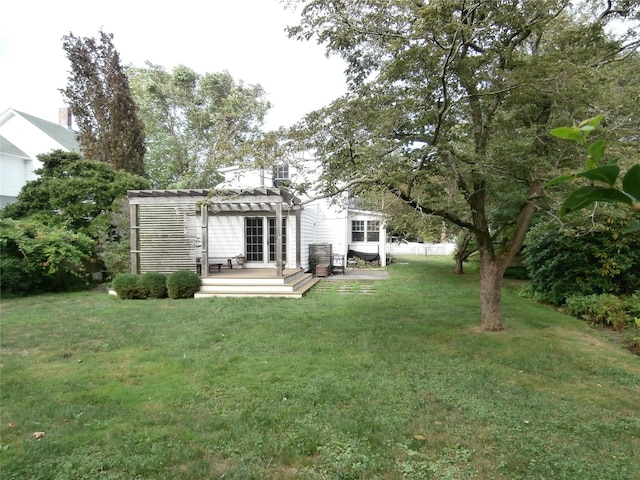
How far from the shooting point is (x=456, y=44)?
14.9 ft

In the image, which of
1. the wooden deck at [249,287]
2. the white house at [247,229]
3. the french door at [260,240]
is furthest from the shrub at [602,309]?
the french door at [260,240]

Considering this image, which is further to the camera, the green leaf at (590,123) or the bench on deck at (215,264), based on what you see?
the bench on deck at (215,264)

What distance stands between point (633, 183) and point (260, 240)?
1401cm

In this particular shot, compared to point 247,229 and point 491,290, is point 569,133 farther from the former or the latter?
point 247,229

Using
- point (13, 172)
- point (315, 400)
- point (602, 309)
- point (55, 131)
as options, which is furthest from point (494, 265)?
point (55, 131)

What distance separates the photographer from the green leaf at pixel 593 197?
536 millimetres

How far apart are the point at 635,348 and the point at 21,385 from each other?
328 inches

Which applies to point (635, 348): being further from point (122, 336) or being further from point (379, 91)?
point (122, 336)

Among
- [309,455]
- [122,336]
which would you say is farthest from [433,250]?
[309,455]

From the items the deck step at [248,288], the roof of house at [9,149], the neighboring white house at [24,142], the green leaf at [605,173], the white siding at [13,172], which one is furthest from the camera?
the neighboring white house at [24,142]

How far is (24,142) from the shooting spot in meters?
18.9

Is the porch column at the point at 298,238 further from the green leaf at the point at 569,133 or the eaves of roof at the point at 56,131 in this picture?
the green leaf at the point at 569,133

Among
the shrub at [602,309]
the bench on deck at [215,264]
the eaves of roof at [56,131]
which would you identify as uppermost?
the eaves of roof at [56,131]

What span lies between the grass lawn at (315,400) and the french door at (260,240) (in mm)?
6938
